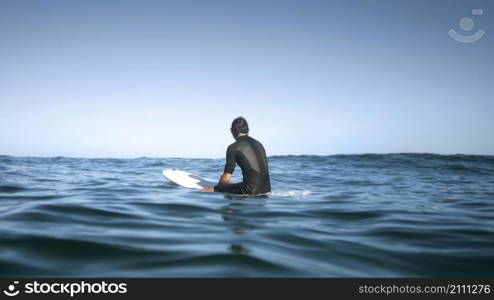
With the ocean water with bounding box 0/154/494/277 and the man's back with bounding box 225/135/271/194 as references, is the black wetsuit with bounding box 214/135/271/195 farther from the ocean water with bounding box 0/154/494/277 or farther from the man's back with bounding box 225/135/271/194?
the ocean water with bounding box 0/154/494/277

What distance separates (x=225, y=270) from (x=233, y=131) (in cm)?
506

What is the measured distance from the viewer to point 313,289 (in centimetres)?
223

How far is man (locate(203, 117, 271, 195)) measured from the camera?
706cm

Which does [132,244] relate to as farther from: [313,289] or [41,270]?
[313,289]

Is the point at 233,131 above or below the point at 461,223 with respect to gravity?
above

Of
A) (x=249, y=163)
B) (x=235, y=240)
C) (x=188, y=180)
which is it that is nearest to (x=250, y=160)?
(x=249, y=163)

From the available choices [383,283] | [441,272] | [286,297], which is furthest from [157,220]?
[441,272]

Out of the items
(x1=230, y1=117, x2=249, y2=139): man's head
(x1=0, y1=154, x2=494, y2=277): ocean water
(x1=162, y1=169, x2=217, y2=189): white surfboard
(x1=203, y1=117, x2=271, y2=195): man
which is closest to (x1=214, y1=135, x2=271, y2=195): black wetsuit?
(x1=203, y1=117, x2=271, y2=195): man

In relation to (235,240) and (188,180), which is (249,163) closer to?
(188,180)

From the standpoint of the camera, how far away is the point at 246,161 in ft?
23.3

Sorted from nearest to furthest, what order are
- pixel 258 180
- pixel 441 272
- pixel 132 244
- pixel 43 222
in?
pixel 441 272
pixel 132 244
pixel 43 222
pixel 258 180

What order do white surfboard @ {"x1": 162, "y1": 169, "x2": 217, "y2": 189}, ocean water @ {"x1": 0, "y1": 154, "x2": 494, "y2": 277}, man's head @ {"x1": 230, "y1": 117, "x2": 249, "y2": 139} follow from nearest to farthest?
ocean water @ {"x1": 0, "y1": 154, "x2": 494, "y2": 277}, man's head @ {"x1": 230, "y1": 117, "x2": 249, "y2": 139}, white surfboard @ {"x1": 162, "y1": 169, "x2": 217, "y2": 189}

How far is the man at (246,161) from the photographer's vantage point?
706 centimetres

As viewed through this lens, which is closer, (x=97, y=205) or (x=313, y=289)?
(x=313, y=289)
